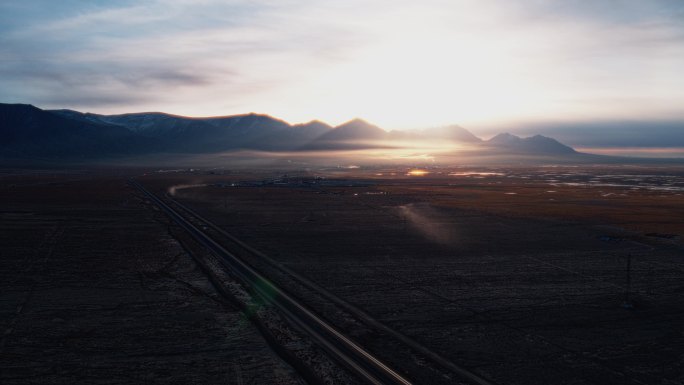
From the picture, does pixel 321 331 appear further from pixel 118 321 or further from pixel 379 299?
pixel 118 321

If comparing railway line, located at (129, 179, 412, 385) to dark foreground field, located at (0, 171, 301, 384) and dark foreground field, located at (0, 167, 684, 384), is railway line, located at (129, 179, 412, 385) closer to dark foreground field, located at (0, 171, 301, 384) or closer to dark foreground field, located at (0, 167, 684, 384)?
dark foreground field, located at (0, 167, 684, 384)

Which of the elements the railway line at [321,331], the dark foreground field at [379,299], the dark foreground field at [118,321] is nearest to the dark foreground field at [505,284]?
the dark foreground field at [379,299]

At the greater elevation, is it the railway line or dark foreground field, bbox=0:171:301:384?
dark foreground field, bbox=0:171:301:384

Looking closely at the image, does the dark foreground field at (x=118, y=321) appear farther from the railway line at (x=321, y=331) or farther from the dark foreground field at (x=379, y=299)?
the railway line at (x=321, y=331)

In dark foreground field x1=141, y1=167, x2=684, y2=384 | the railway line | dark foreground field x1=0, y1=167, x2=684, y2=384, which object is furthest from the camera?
dark foreground field x1=141, y1=167, x2=684, y2=384

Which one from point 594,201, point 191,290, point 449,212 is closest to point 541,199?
point 594,201

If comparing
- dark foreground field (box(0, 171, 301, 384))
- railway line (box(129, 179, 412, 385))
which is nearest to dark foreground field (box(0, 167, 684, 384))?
dark foreground field (box(0, 171, 301, 384))

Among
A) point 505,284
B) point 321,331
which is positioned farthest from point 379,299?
point 505,284
